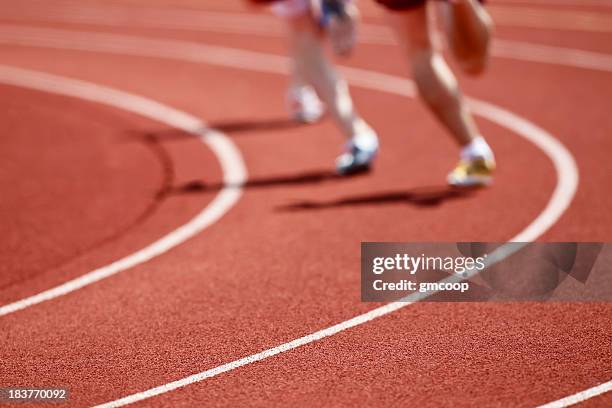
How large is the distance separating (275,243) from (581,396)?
243 cm

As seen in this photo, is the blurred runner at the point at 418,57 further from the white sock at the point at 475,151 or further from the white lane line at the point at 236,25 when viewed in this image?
the white lane line at the point at 236,25

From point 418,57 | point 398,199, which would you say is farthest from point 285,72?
point 398,199

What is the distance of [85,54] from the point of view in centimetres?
1212

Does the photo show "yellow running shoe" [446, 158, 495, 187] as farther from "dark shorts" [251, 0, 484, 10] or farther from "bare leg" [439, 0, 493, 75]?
"dark shorts" [251, 0, 484, 10]

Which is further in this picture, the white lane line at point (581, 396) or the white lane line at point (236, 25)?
the white lane line at point (236, 25)

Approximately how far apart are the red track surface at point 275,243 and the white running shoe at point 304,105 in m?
0.22

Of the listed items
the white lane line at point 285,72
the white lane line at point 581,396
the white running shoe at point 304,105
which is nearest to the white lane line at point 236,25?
the white lane line at point 285,72

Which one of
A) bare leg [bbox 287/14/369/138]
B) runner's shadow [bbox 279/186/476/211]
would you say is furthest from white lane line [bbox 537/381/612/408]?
bare leg [bbox 287/14/369/138]

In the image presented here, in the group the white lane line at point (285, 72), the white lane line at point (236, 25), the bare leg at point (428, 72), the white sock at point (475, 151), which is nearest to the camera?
the white lane line at point (285, 72)

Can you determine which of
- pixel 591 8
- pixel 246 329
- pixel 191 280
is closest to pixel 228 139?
pixel 191 280

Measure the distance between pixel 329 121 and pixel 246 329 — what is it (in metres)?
4.15

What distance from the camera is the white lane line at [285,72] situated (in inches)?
176

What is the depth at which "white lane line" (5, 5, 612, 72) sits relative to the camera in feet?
33.7

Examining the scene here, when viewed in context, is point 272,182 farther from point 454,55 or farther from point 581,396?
point 581,396
